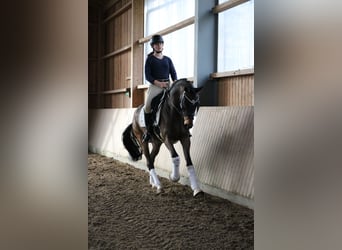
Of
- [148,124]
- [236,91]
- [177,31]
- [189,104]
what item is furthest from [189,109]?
[177,31]

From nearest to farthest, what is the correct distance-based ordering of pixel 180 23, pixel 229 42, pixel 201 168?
pixel 201 168, pixel 229 42, pixel 180 23

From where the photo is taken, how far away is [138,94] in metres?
8.38

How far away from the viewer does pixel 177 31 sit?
6.68 meters

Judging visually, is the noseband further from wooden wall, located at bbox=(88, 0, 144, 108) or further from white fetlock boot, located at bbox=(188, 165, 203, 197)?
wooden wall, located at bbox=(88, 0, 144, 108)

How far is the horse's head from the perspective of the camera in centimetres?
391

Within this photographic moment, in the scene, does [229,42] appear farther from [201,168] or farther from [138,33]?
[138,33]

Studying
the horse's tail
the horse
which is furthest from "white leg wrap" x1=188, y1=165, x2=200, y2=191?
the horse's tail

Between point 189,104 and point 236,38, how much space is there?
1707mm

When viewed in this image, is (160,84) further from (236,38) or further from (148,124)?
(236,38)

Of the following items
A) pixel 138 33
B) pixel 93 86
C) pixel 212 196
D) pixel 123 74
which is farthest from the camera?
pixel 93 86

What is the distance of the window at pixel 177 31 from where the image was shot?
625cm

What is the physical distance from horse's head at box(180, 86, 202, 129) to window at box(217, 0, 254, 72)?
1227mm
